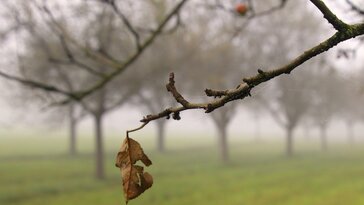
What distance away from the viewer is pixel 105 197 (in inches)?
637

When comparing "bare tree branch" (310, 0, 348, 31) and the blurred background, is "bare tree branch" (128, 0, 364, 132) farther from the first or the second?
the blurred background

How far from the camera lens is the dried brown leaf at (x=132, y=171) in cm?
104

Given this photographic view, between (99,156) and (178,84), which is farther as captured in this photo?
(178,84)

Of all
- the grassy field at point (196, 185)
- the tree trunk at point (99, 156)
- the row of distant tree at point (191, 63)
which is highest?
the row of distant tree at point (191, 63)

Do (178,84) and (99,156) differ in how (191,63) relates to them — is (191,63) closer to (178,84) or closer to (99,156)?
(178,84)

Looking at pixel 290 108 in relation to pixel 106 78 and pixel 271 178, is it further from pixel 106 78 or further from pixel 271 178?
pixel 106 78

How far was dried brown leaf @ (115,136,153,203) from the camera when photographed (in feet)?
3.43

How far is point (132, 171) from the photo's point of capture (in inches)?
42.3

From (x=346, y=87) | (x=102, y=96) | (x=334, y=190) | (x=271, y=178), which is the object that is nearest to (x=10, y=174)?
(x=102, y=96)

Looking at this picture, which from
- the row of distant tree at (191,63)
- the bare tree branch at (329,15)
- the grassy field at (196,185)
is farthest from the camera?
the row of distant tree at (191,63)

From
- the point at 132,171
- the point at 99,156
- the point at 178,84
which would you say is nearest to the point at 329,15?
the point at 132,171

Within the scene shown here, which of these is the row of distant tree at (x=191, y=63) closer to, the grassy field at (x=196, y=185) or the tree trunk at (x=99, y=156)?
the tree trunk at (x=99, y=156)

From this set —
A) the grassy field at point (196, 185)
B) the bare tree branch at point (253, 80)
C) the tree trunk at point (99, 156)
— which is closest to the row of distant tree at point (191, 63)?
the tree trunk at point (99, 156)

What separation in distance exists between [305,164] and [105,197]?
17210mm
